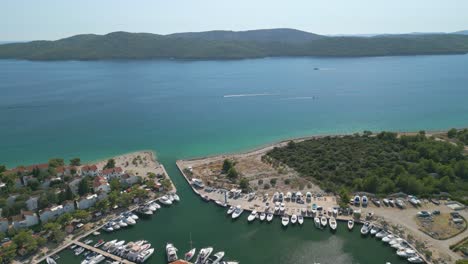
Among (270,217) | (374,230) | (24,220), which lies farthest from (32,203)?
(374,230)

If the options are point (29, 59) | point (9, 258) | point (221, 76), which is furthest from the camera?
point (29, 59)

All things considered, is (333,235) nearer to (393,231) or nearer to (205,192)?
(393,231)

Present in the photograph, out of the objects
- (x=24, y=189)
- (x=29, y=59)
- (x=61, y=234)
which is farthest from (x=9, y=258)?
(x=29, y=59)

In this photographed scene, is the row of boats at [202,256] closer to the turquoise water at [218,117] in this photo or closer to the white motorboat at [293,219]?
the turquoise water at [218,117]

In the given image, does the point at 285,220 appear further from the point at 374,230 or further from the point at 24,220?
the point at 24,220

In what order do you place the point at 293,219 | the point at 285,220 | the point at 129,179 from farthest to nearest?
the point at 129,179 → the point at 293,219 → the point at 285,220

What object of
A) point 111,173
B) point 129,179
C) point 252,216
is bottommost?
point 252,216

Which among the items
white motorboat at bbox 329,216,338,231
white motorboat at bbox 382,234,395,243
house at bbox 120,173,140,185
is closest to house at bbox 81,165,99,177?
house at bbox 120,173,140,185
